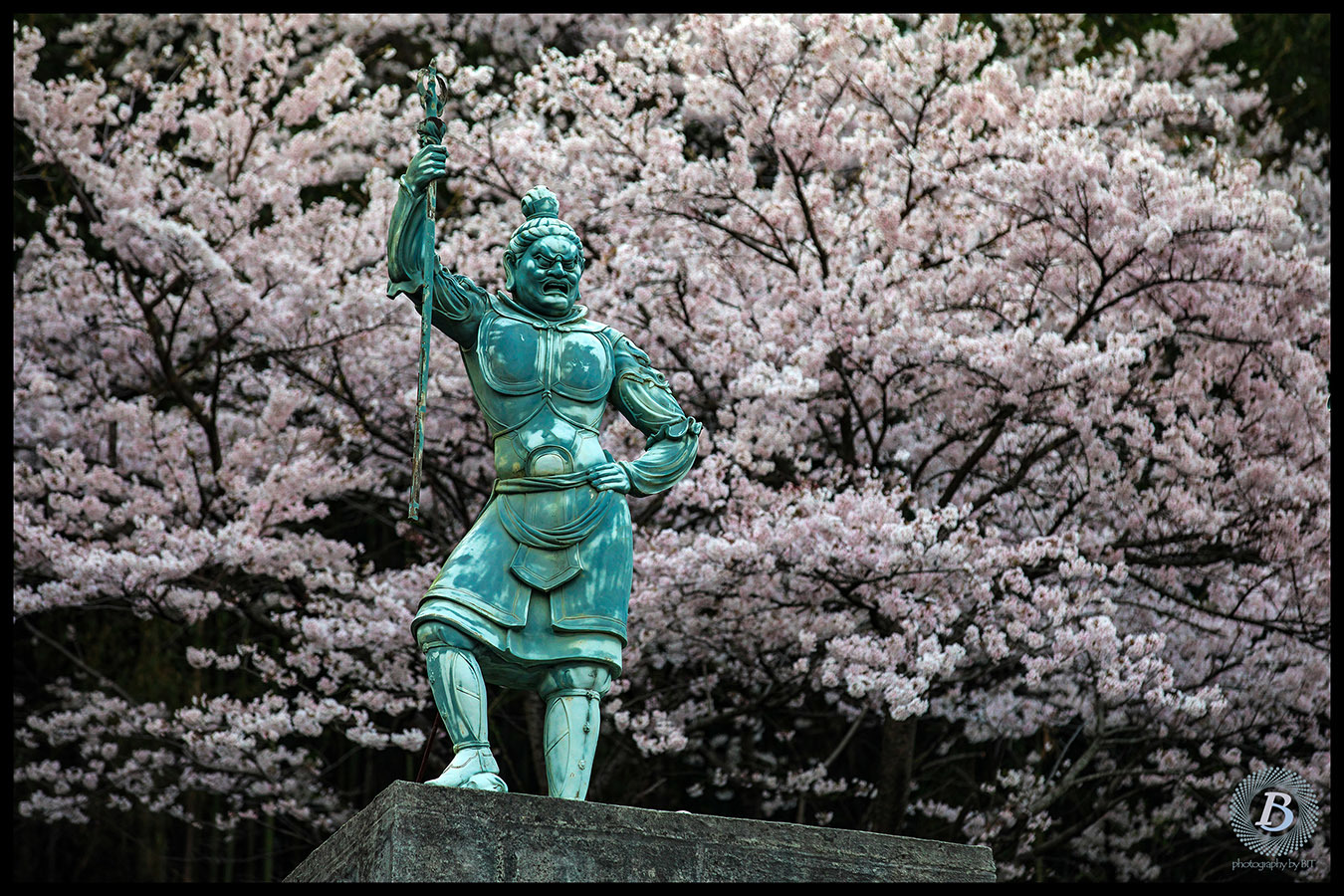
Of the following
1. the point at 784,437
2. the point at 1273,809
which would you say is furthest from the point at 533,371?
the point at 1273,809

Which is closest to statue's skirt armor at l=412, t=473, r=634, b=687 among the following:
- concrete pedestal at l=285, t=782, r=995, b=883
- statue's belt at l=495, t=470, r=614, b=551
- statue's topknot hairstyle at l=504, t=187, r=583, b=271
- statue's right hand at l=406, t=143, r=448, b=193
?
statue's belt at l=495, t=470, r=614, b=551

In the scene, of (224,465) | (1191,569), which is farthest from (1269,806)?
(224,465)

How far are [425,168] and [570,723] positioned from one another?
2.03 meters

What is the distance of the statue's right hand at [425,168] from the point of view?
5445 mm

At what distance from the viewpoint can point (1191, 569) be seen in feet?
37.5

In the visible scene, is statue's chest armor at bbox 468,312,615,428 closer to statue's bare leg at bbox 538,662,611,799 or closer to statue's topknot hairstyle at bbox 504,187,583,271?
statue's topknot hairstyle at bbox 504,187,583,271

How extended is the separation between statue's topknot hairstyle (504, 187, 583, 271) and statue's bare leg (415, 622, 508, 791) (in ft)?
5.06

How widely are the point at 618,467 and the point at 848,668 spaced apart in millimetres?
4447

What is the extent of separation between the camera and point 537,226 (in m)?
5.89

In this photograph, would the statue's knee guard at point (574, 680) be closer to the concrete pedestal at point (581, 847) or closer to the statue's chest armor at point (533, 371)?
the concrete pedestal at point (581, 847)

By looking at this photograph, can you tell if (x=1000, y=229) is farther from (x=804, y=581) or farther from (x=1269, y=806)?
(x=1269, y=806)

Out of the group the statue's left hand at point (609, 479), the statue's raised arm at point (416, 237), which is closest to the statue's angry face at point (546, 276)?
the statue's raised arm at point (416, 237)

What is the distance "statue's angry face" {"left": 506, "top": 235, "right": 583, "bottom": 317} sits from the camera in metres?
5.84

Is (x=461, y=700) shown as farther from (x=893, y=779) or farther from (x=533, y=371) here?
(x=893, y=779)
